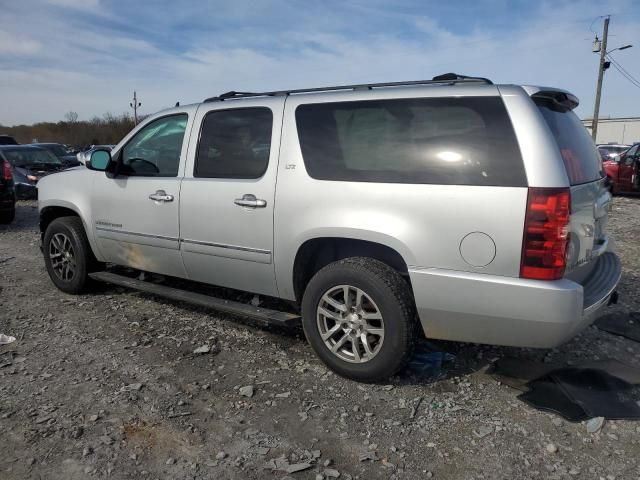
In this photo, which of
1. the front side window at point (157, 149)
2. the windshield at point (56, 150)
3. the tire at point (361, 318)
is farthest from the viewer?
the windshield at point (56, 150)

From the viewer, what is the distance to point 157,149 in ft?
15.0

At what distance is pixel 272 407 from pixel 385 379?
76cm

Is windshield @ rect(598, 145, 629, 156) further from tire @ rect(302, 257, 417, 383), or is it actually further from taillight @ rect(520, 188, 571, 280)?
tire @ rect(302, 257, 417, 383)

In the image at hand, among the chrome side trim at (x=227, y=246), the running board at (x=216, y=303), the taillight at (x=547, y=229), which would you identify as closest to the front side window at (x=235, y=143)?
the chrome side trim at (x=227, y=246)

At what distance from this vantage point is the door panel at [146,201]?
4.30 m

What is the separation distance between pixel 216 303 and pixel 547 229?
8.14 feet

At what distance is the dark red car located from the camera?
14.1 m

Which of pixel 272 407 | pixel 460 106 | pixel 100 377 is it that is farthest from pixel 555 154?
pixel 100 377

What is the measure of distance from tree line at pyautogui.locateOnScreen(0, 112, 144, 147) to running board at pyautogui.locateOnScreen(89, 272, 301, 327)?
54802 millimetres

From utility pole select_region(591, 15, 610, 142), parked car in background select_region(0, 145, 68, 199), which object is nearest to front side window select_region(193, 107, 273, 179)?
parked car in background select_region(0, 145, 68, 199)

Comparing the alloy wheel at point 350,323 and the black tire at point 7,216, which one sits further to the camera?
the black tire at point 7,216

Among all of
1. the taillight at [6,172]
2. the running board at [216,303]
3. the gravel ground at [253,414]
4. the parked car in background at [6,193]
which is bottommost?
the gravel ground at [253,414]

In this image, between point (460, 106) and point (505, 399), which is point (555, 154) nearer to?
point (460, 106)

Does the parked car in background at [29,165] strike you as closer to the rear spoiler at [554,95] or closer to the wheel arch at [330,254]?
the wheel arch at [330,254]
